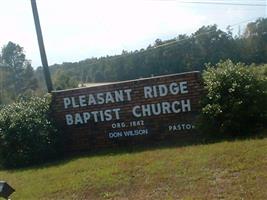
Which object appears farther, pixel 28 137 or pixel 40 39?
pixel 40 39

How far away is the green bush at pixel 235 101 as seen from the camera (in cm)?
1102

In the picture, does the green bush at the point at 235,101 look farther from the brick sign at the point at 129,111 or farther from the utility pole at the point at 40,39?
the utility pole at the point at 40,39

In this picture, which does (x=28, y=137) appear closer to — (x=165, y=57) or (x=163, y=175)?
(x=163, y=175)

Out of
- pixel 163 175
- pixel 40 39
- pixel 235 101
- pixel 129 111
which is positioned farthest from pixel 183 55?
pixel 163 175

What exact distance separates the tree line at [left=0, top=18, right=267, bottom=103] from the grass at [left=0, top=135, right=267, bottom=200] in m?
41.3

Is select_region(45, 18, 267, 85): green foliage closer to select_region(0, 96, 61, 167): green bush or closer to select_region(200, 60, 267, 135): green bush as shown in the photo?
select_region(0, 96, 61, 167): green bush

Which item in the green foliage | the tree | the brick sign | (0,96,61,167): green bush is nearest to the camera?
the brick sign

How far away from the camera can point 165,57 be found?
5612 cm

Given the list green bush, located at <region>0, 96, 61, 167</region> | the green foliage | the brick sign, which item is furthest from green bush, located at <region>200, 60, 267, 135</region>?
the green foliage

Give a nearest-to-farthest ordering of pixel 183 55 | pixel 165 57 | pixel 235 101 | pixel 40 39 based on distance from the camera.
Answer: pixel 235 101 → pixel 40 39 → pixel 165 57 → pixel 183 55

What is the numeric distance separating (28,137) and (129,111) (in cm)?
249

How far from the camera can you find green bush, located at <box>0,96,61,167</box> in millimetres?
12578

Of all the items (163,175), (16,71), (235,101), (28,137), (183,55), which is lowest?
(163,175)

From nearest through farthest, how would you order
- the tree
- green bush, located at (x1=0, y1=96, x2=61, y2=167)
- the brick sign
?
the brick sign < green bush, located at (x1=0, y1=96, x2=61, y2=167) < the tree
